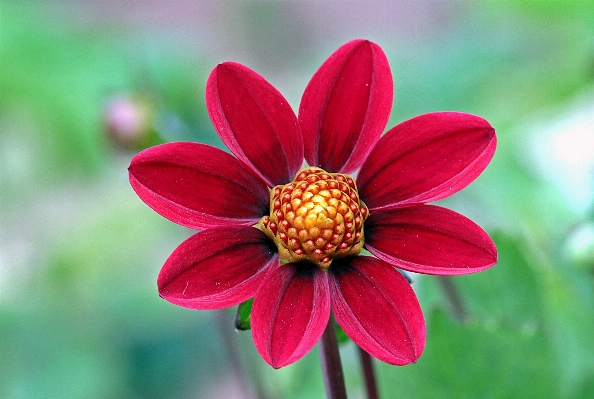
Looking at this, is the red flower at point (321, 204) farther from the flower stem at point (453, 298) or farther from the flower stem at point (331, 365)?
the flower stem at point (453, 298)

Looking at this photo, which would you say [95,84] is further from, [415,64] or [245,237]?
[245,237]

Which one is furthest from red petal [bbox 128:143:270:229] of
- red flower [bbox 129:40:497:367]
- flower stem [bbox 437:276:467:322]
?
flower stem [bbox 437:276:467:322]

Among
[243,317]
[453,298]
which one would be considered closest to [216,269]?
[243,317]

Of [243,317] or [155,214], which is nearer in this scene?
[243,317]

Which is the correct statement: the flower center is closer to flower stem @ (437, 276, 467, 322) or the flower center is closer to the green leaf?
the green leaf

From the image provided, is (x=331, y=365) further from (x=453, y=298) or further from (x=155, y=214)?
(x=155, y=214)

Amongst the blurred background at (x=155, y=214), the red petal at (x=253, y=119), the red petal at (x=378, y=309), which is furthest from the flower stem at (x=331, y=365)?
the blurred background at (x=155, y=214)
